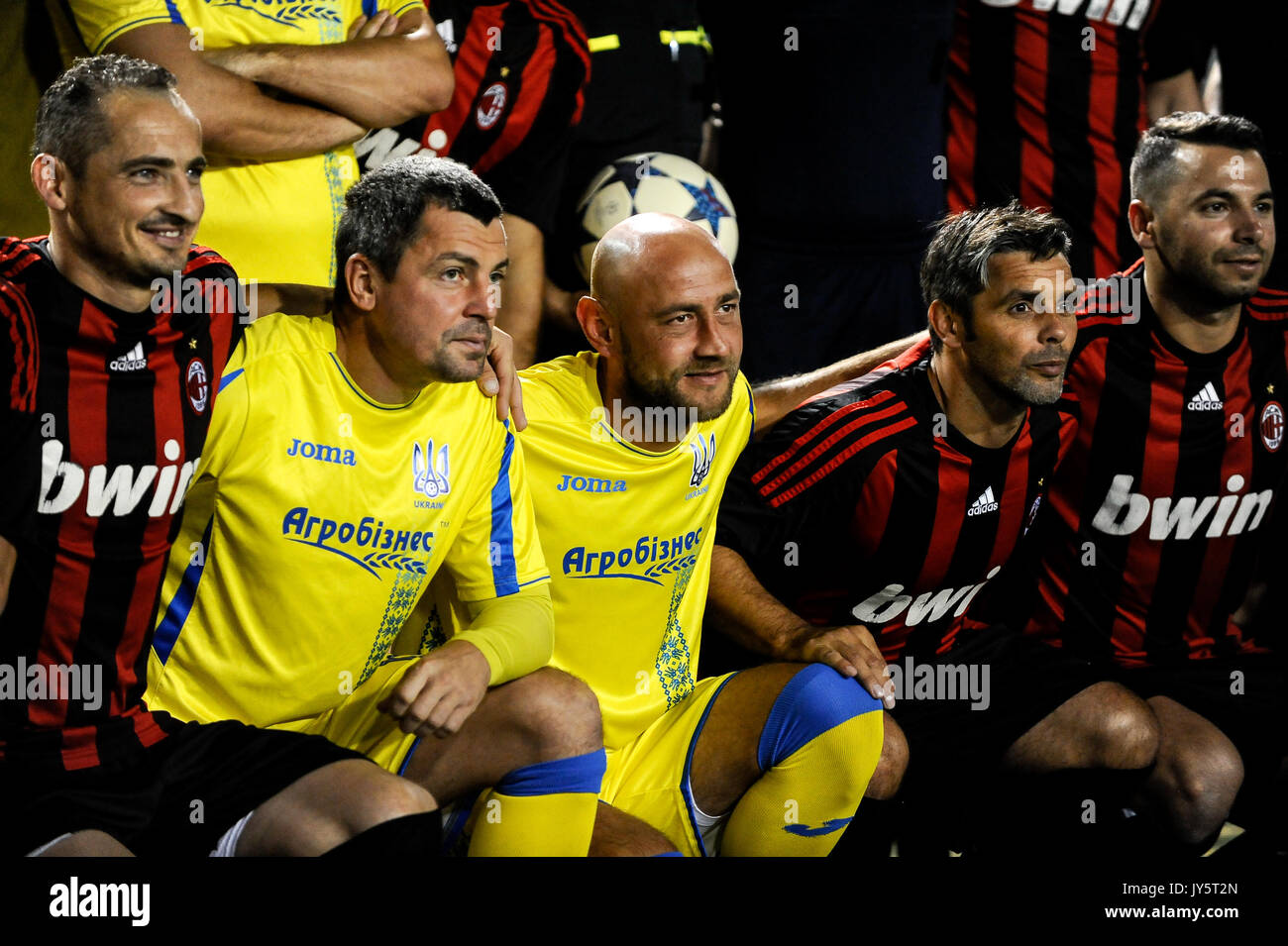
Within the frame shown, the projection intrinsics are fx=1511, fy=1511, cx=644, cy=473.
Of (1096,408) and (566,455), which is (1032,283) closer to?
(1096,408)

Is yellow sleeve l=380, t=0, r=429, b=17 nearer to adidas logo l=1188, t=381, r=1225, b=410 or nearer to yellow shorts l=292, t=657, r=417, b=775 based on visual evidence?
yellow shorts l=292, t=657, r=417, b=775

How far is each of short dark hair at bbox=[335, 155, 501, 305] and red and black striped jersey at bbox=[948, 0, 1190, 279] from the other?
209cm

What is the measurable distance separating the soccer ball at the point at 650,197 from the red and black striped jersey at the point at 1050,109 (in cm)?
90

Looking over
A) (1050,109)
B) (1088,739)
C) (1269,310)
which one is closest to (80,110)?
(1088,739)

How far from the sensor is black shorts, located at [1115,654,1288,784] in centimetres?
404

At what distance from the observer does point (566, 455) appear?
341 centimetres

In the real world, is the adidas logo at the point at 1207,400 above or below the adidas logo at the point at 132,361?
below

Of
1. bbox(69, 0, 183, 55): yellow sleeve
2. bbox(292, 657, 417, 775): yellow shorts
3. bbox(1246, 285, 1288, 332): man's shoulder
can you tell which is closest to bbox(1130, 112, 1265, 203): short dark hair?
bbox(1246, 285, 1288, 332): man's shoulder

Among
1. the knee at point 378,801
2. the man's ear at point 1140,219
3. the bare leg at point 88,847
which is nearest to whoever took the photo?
the bare leg at point 88,847

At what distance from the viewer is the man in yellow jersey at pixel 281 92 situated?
327cm

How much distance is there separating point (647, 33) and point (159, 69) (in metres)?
1.94

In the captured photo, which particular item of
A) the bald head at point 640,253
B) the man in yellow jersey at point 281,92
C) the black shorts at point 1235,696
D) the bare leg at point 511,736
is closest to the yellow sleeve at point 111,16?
the man in yellow jersey at point 281,92

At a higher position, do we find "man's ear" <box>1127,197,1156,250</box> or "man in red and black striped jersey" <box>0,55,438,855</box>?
"man's ear" <box>1127,197,1156,250</box>

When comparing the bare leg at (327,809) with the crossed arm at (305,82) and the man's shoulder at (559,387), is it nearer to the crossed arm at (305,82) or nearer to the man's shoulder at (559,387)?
the man's shoulder at (559,387)
